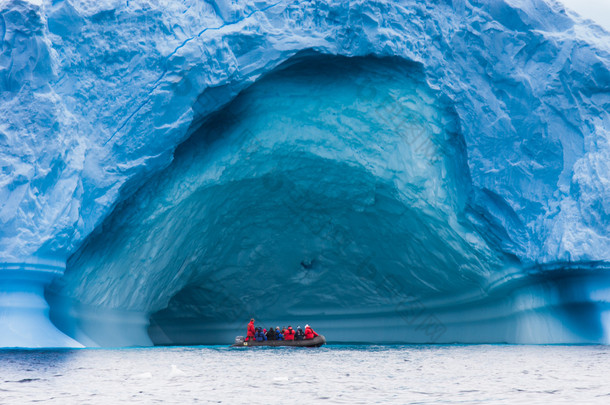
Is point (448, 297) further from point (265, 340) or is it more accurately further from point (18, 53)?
point (18, 53)

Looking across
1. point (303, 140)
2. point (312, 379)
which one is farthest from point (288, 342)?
point (312, 379)

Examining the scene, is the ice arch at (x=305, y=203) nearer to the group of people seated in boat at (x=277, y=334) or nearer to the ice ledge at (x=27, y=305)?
the ice ledge at (x=27, y=305)

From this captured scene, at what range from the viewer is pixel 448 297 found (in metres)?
17.2

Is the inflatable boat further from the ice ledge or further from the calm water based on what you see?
the ice ledge

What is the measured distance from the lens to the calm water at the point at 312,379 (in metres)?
6.06

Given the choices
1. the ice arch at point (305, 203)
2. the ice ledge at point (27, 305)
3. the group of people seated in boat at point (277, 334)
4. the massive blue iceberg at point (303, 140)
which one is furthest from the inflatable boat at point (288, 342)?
the ice ledge at point (27, 305)

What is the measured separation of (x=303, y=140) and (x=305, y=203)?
8.69ft

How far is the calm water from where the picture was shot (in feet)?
19.9

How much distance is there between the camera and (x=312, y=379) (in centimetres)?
766

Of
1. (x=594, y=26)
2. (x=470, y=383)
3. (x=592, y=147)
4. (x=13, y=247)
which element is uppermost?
(x=594, y=26)

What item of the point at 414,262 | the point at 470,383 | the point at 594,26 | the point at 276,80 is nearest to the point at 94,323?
the point at 276,80

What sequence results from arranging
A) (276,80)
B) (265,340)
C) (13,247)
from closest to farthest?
(13,247) < (276,80) < (265,340)

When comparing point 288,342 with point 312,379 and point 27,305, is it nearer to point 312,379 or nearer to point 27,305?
point 27,305

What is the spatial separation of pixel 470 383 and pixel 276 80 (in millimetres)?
8732
